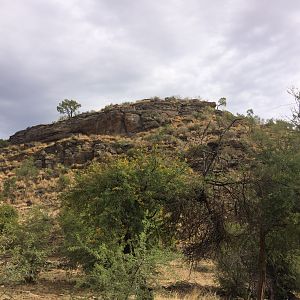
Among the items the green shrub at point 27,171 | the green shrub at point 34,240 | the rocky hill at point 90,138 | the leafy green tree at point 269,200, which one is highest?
the rocky hill at point 90,138

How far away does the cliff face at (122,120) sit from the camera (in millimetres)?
63625

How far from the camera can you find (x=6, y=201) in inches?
1746

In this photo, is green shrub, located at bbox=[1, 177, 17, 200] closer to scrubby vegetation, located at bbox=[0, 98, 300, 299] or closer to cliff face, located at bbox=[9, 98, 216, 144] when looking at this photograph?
cliff face, located at bbox=[9, 98, 216, 144]

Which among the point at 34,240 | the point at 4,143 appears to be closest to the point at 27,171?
the point at 4,143

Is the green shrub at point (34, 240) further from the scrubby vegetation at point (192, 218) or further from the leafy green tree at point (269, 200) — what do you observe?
the leafy green tree at point (269, 200)

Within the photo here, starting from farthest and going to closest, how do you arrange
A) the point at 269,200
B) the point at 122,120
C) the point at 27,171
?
the point at 122,120 < the point at 27,171 < the point at 269,200

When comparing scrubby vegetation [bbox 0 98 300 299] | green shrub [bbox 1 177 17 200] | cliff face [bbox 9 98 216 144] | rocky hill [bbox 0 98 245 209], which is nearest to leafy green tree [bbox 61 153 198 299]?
scrubby vegetation [bbox 0 98 300 299]

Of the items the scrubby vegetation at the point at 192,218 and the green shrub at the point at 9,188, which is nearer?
the scrubby vegetation at the point at 192,218

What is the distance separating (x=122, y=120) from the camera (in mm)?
64500

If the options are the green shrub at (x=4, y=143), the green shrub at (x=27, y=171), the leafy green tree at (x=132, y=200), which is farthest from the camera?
the green shrub at (x=4, y=143)

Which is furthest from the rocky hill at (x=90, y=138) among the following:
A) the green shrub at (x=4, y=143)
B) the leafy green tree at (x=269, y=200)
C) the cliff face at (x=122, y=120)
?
the leafy green tree at (x=269, y=200)

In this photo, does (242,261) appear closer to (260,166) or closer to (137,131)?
(260,166)

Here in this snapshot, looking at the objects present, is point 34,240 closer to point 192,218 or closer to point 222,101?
point 192,218

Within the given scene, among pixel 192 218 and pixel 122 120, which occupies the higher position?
pixel 122 120
